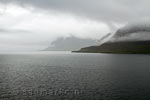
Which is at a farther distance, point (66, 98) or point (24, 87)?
point (24, 87)

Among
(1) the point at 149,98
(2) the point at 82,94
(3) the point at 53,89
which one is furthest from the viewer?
(3) the point at 53,89

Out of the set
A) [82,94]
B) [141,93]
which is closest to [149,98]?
[141,93]

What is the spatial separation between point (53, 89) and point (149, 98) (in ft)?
135

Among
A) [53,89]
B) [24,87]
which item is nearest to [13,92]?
[24,87]

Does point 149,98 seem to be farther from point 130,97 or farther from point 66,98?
point 66,98

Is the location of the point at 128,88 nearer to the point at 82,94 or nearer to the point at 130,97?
the point at 130,97

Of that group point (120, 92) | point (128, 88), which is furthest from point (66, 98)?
point (128, 88)

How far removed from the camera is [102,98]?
61.8 m

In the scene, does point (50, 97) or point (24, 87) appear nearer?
point (50, 97)

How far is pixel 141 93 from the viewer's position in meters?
68.1

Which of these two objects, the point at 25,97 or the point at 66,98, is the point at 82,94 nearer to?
the point at 66,98

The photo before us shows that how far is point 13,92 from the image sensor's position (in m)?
69.8

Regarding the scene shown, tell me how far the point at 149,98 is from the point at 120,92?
39.6 feet

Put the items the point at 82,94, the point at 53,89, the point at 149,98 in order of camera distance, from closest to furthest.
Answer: the point at 149,98 < the point at 82,94 < the point at 53,89
